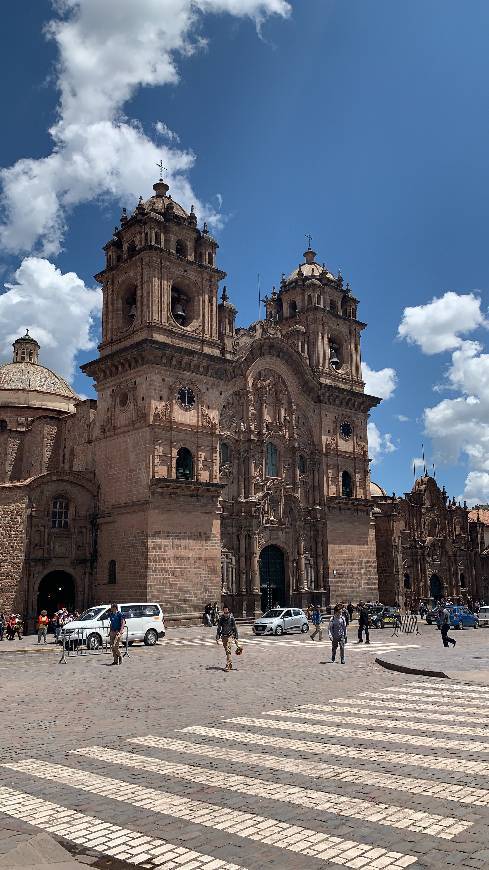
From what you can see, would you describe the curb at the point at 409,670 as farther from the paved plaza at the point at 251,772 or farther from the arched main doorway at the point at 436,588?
the arched main doorway at the point at 436,588

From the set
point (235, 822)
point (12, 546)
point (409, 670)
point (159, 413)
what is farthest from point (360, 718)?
point (159, 413)

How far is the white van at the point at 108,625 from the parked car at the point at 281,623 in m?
6.12

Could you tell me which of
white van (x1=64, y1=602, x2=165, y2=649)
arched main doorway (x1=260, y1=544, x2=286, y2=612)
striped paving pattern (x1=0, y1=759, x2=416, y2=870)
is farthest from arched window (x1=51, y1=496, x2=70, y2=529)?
striped paving pattern (x1=0, y1=759, x2=416, y2=870)

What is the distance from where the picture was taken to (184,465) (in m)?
38.0

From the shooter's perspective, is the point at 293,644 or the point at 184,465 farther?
the point at 184,465

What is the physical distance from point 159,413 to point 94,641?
543 inches

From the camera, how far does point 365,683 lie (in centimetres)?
1616

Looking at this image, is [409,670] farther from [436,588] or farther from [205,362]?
[436,588]

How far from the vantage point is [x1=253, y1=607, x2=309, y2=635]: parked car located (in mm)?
33688

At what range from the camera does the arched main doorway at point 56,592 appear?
36031 mm

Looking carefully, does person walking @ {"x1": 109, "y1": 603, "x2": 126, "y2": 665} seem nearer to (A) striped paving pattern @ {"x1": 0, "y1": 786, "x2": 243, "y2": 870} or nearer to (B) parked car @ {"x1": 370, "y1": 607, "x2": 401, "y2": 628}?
(A) striped paving pattern @ {"x1": 0, "y1": 786, "x2": 243, "y2": 870}

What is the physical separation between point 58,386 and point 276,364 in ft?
54.5

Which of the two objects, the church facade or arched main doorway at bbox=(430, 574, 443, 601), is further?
arched main doorway at bbox=(430, 574, 443, 601)

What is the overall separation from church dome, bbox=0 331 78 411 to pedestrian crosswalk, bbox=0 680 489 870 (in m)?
41.1
